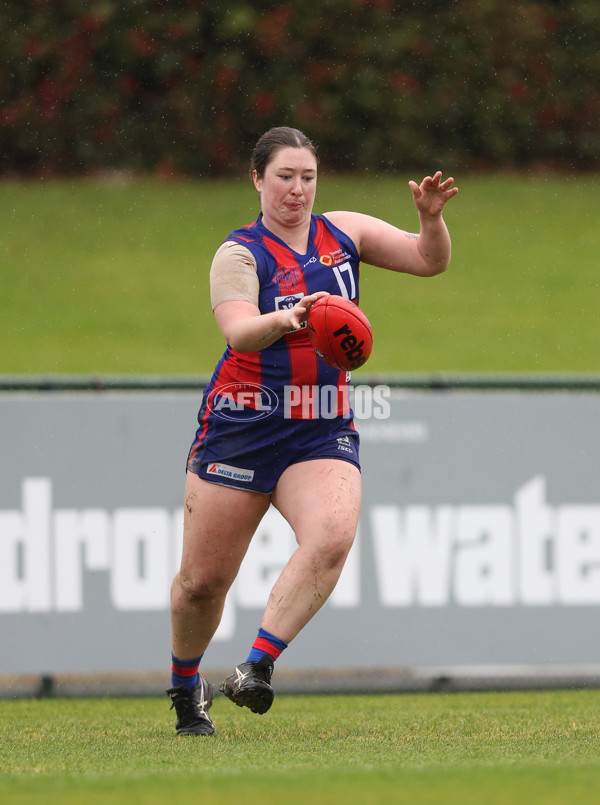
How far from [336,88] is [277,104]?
2.89ft

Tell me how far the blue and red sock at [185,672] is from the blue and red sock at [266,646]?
0.75 m

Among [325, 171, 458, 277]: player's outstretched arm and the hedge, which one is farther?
the hedge

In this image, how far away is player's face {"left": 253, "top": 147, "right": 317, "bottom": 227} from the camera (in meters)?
5.21

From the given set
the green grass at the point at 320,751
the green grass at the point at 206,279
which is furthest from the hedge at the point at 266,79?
the green grass at the point at 320,751

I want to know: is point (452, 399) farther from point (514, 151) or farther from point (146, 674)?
point (514, 151)

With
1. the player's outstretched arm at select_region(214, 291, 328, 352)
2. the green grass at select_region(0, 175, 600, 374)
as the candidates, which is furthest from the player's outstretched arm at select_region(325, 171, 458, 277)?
the green grass at select_region(0, 175, 600, 374)

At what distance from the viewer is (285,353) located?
17.0 feet

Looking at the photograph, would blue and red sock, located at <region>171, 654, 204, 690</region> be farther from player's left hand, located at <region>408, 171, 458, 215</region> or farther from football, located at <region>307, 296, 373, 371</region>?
player's left hand, located at <region>408, 171, 458, 215</region>

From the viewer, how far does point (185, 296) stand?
16516 millimetres

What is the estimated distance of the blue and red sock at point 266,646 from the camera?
4977mm

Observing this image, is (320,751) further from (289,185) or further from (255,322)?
(289,185)

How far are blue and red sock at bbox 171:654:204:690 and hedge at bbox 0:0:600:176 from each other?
1422 cm

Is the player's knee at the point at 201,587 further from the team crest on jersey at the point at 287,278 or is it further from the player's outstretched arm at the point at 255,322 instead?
the team crest on jersey at the point at 287,278

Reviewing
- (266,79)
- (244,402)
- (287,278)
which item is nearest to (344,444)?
(244,402)
